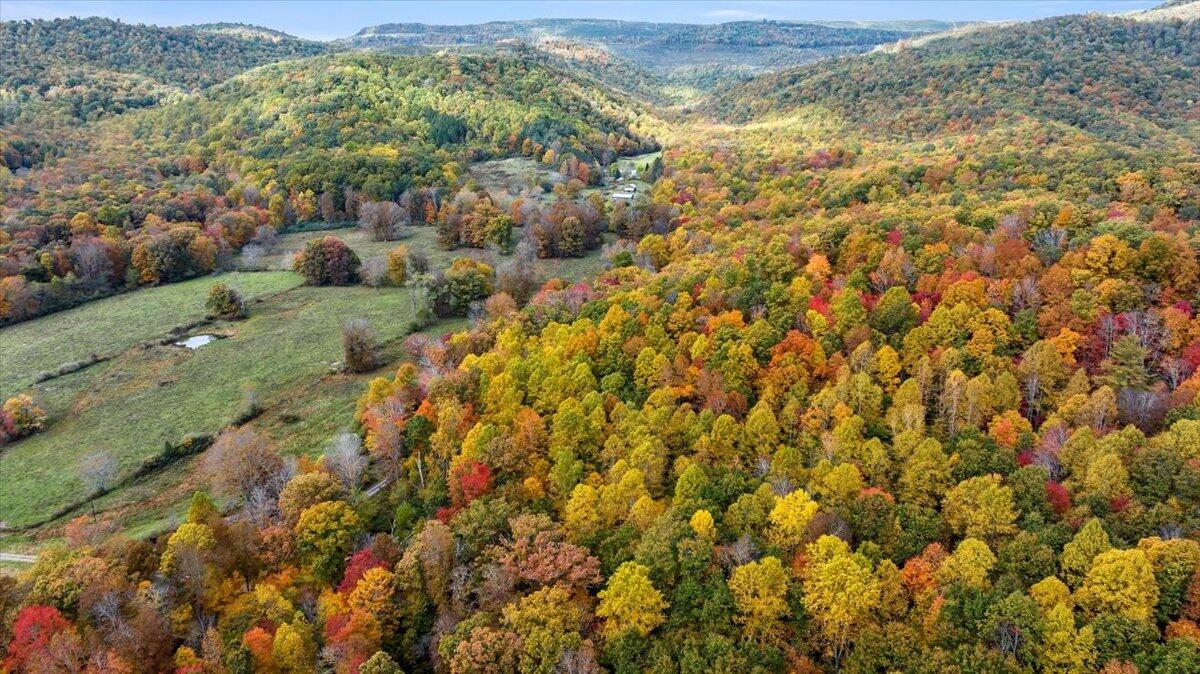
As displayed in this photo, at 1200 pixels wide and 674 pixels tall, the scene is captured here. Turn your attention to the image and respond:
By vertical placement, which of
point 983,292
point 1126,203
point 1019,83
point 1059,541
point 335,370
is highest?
point 1019,83

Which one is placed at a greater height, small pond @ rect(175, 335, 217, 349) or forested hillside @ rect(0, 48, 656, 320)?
forested hillside @ rect(0, 48, 656, 320)

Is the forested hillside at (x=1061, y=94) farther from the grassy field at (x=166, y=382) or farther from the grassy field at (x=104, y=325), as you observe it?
the grassy field at (x=104, y=325)

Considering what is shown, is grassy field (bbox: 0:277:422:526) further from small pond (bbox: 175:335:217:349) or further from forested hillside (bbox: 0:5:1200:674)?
forested hillside (bbox: 0:5:1200:674)

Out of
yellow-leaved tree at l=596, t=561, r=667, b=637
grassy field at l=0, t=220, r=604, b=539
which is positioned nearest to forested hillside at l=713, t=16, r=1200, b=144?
grassy field at l=0, t=220, r=604, b=539

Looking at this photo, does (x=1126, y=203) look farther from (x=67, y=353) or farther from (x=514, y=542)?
(x=67, y=353)

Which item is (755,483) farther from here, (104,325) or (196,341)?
(104,325)

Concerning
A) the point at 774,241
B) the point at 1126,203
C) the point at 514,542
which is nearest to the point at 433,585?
the point at 514,542

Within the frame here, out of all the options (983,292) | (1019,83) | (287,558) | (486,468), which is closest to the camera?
(287,558)
